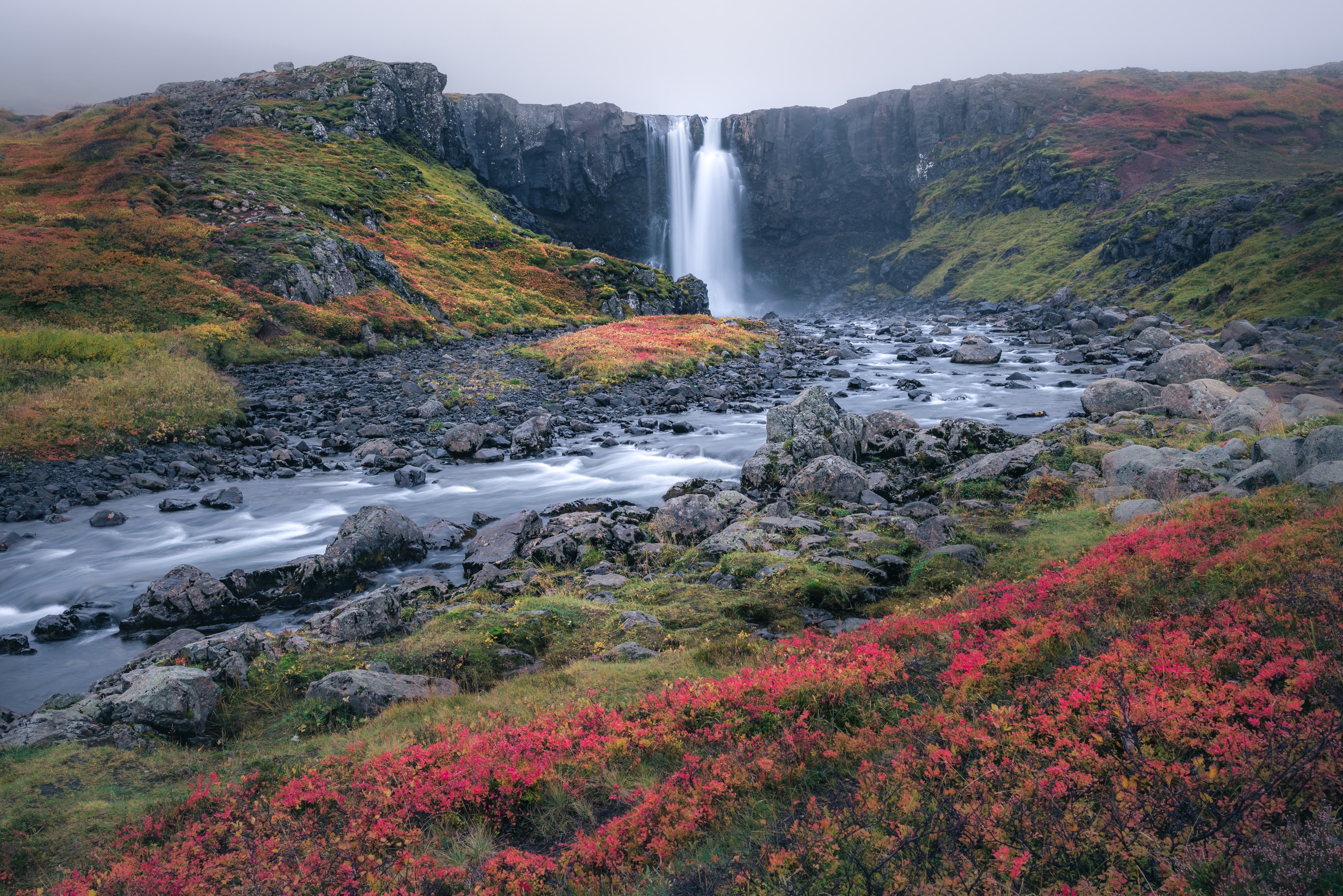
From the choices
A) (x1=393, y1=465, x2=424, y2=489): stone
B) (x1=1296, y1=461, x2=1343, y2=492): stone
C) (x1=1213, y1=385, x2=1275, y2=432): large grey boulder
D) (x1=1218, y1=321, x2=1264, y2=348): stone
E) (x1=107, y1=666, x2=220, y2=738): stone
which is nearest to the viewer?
(x1=107, y1=666, x2=220, y2=738): stone

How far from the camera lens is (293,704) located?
29.6ft

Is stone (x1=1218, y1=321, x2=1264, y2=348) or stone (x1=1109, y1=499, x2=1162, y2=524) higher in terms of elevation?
stone (x1=1218, y1=321, x2=1264, y2=348)

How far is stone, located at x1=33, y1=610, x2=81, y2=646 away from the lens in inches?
501

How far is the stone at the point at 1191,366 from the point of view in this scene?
92.8 feet

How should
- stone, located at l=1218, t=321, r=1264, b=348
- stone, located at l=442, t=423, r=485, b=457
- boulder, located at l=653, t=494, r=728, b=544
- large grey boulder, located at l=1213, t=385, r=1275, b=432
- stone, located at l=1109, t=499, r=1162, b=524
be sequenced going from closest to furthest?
stone, located at l=1109, t=499, r=1162, b=524
boulder, located at l=653, t=494, r=728, b=544
large grey boulder, located at l=1213, t=385, r=1275, b=432
stone, located at l=442, t=423, r=485, b=457
stone, located at l=1218, t=321, r=1264, b=348

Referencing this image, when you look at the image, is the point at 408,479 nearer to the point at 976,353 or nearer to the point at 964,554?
the point at 964,554

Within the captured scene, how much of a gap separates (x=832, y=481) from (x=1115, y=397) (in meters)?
15.2

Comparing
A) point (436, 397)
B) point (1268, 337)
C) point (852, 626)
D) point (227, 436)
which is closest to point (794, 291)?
point (1268, 337)

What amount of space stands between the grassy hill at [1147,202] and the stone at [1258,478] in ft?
133

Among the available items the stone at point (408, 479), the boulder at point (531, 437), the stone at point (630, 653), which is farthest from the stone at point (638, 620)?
the boulder at point (531, 437)

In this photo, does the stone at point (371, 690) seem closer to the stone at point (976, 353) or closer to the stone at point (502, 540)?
the stone at point (502, 540)

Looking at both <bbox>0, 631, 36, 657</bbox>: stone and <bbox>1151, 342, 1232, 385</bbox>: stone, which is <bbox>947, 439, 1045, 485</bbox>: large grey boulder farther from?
<bbox>0, 631, 36, 657</bbox>: stone

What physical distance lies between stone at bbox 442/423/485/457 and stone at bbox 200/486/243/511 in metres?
7.25

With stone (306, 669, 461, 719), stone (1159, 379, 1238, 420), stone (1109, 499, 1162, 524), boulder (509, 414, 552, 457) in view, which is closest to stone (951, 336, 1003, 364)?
stone (1159, 379, 1238, 420)
